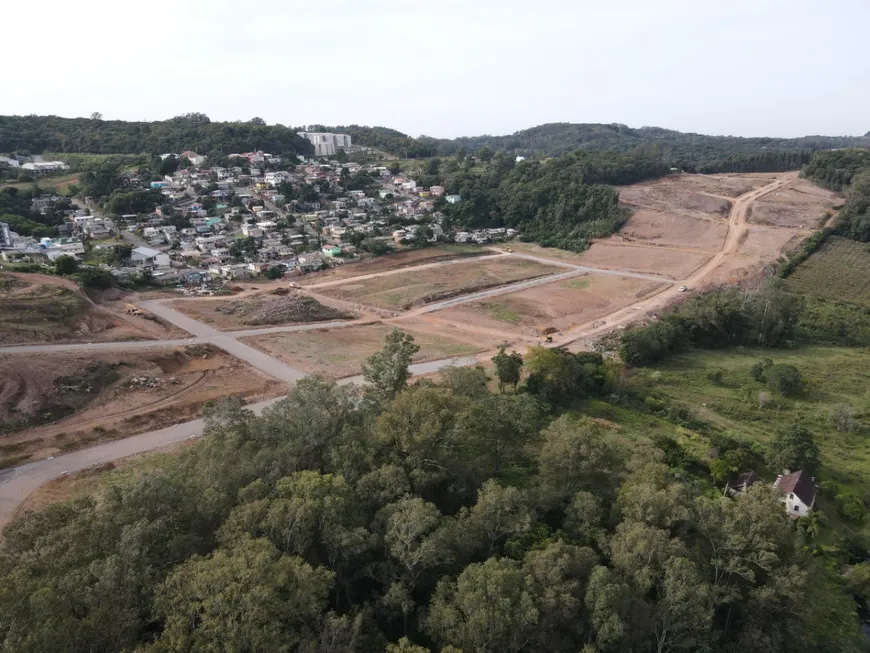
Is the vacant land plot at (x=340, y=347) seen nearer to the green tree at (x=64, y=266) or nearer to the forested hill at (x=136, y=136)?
the green tree at (x=64, y=266)

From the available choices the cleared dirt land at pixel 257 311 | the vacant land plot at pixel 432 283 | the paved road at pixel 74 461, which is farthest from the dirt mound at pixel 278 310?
the paved road at pixel 74 461

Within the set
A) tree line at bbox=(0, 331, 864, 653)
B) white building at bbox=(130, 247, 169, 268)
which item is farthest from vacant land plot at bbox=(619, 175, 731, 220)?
tree line at bbox=(0, 331, 864, 653)

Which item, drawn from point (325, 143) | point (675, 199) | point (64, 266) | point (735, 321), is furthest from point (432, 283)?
point (325, 143)

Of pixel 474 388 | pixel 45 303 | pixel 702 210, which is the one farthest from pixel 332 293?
pixel 702 210

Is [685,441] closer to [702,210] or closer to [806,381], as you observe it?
[806,381]

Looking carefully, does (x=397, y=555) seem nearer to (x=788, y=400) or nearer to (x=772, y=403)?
(x=772, y=403)

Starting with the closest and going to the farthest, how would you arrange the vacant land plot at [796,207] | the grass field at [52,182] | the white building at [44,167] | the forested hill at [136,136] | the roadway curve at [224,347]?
the roadway curve at [224,347]
the vacant land plot at [796,207]
the grass field at [52,182]
the white building at [44,167]
the forested hill at [136,136]
